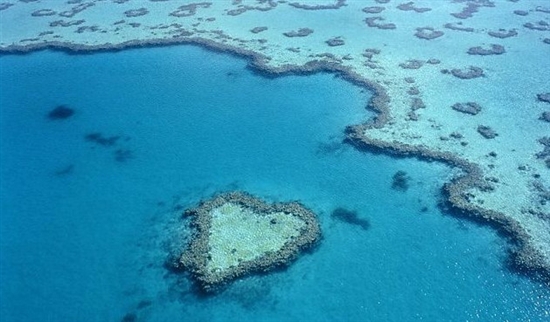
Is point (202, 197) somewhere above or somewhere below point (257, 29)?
below

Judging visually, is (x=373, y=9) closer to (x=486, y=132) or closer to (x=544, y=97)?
(x=544, y=97)

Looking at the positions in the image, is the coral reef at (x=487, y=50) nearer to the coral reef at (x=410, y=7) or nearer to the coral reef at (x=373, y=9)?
the coral reef at (x=410, y=7)

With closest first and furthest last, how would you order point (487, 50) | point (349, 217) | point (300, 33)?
point (349, 217) → point (487, 50) → point (300, 33)

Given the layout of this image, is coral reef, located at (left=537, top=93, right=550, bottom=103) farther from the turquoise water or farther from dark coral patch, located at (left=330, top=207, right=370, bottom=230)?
dark coral patch, located at (left=330, top=207, right=370, bottom=230)

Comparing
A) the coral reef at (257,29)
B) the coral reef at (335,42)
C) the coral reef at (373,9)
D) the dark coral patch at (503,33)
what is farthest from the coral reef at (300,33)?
the dark coral patch at (503,33)

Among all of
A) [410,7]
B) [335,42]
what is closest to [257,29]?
[335,42]

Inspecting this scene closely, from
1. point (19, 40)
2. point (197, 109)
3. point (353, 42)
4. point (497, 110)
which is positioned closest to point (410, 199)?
point (497, 110)

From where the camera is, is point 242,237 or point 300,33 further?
point 300,33

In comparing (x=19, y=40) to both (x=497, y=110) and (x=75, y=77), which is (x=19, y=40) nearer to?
(x=75, y=77)
